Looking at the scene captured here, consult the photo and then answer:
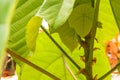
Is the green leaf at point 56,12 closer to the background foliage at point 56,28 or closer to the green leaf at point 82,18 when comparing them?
the background foliage at point 56,28

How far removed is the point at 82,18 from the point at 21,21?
4.2 inches

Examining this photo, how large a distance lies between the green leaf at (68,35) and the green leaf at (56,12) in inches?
6.3

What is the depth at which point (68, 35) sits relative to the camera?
0.47 metres

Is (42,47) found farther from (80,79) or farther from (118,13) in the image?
(118,13)

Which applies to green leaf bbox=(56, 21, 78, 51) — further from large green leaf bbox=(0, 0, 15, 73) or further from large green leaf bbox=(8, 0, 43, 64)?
large green leaf bbox=(0, 0, 15, 73)

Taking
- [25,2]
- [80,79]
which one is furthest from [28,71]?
[25,2]

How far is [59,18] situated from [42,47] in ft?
1.44

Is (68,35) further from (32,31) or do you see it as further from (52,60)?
(52,60)

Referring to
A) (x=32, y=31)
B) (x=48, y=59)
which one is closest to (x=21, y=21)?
(x=32, y=31)

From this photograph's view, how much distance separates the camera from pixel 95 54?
72cm

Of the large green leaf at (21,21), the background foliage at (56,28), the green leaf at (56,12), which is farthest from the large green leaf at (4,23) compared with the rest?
the large green leaf at (21,21)

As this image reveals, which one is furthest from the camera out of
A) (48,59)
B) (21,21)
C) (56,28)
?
(48,59)

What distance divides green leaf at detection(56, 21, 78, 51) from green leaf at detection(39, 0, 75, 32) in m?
0.16

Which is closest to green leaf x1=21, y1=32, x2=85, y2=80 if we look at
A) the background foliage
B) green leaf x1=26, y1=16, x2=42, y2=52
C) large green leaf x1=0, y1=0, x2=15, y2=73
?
the background foliage
